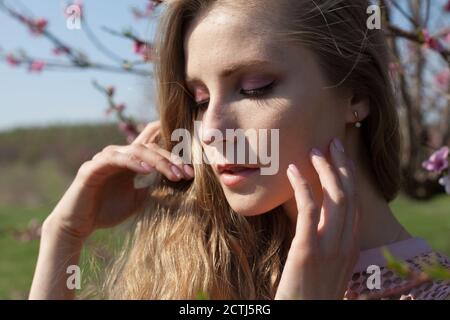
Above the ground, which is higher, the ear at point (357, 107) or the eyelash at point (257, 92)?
the ear at point (357, 107)

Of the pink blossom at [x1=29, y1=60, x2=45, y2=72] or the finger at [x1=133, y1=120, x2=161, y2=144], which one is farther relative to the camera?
the pink blossom at [x1=29, y1=60, x2=45, y2=72]

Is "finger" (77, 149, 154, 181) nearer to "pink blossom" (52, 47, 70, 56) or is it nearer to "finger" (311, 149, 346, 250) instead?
"finger" (311, 149, 346, 250)

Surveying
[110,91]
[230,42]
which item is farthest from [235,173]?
[110,91]

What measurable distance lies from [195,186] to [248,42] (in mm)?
588

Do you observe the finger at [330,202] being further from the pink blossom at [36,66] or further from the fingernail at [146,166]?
the pink blossom at [36,66]

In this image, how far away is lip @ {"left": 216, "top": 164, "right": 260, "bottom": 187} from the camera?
5.73 feet

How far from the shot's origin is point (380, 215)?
195 cm

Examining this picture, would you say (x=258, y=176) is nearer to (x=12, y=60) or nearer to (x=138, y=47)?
(x=138, y=47)

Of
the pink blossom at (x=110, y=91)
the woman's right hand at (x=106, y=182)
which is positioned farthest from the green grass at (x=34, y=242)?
the woman's right hand at (x=106, y=182)

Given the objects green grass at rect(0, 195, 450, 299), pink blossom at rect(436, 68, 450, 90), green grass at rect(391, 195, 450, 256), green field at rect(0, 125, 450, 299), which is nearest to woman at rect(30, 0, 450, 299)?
green field at rect(0, 125, 450, 299)

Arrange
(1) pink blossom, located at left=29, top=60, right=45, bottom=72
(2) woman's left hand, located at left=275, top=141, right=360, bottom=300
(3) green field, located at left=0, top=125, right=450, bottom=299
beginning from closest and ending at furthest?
1. (2) woman's left hand, located at left=275, top=141, right=360, bottom=300
2. (1) pink blossom, located at left=29, top=60, right=45, bottom=72
3. (3) green field, located at left=0, top=125, right=450, bottom=299

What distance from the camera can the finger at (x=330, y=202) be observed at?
5.01 ft

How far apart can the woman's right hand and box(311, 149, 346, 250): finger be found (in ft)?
1.70
